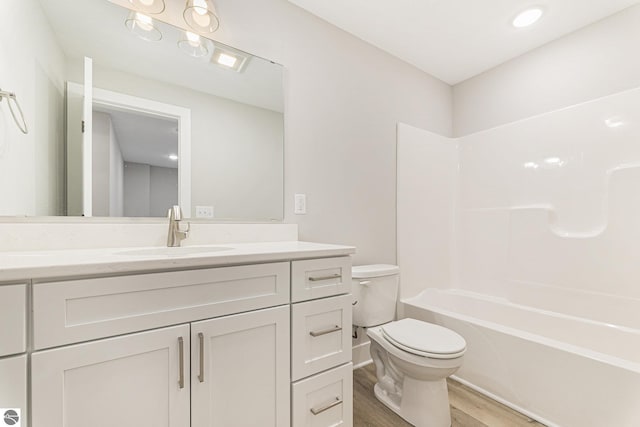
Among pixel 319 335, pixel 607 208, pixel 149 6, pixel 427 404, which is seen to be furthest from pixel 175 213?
pixel 607 208

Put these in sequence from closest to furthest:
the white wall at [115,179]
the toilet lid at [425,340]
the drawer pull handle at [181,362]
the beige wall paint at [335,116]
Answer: the drawer pull handle at [181,362] < the white wall at [115,179] < the toilet lid at [425,340] < the beige wall paint at [335,116]

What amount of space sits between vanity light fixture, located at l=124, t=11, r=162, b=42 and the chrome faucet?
82 centimetres

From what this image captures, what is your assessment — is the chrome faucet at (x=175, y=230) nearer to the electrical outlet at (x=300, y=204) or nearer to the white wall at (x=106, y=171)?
the white wall at (x=106, y=171)

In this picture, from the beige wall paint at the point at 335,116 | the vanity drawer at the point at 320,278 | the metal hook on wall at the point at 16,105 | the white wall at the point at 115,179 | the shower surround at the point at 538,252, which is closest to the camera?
the metal hook on wall at the point at 16,105

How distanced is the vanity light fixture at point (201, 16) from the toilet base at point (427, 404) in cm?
211

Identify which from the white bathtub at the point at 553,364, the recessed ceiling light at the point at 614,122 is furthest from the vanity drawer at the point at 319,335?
the recessed ceiling light at the point at 614,122

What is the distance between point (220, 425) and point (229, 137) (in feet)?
4.18

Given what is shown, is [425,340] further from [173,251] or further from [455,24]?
[455,24]

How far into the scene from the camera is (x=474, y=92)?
8.43ft

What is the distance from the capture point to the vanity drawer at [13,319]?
63cm

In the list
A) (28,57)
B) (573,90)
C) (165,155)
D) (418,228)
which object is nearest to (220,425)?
(165,155)

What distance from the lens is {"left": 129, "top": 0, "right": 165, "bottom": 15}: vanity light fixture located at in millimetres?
1278

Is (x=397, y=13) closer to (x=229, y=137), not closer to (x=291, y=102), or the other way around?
(x=291, y=102)

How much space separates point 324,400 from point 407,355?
0.48 m
